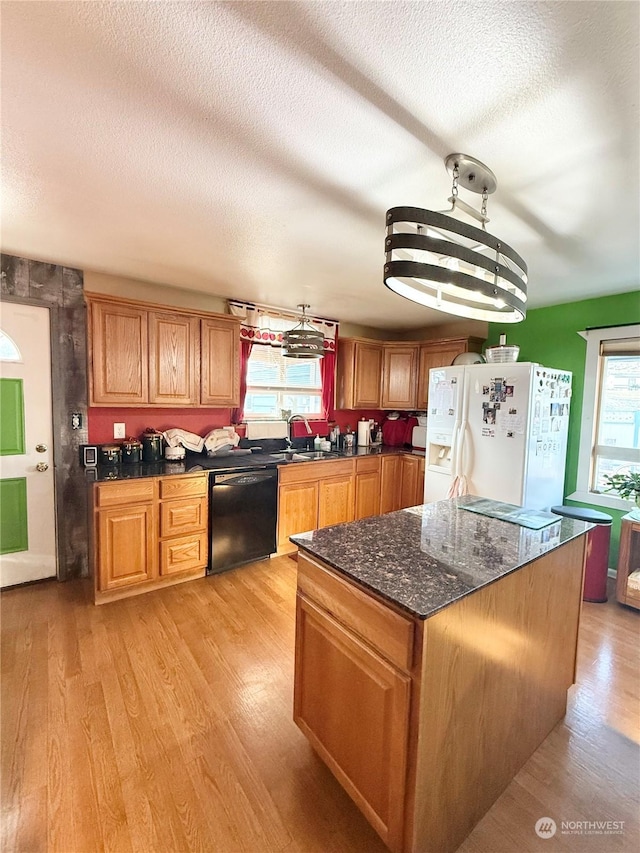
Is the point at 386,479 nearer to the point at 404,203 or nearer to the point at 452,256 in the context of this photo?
the point at 404,203

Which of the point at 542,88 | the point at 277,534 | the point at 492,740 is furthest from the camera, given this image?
the point at 277,534

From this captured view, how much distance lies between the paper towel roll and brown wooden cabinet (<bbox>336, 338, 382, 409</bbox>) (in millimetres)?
208

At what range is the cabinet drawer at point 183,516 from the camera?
2.88 meters

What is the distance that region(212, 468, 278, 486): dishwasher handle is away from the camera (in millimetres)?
3086

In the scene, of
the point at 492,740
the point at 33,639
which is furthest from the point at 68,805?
the point at 492,740

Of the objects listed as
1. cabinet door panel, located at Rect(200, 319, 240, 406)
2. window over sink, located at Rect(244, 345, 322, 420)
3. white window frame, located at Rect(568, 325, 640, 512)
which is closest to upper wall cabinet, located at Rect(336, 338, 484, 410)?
window over sink, located at Rect(244, 345, 322, 420)

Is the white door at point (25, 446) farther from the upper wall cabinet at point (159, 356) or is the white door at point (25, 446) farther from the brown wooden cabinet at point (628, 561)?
the brown wooden cabinet at point (628, 561)

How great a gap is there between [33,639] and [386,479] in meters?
3.29

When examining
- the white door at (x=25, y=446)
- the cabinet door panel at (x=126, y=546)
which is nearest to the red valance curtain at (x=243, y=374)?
the cabinet door panel at (x=126, y=546)

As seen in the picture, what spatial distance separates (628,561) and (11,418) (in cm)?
464

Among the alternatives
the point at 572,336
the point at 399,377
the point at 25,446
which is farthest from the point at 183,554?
the point at 572,336

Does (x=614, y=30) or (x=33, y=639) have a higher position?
(x=614, y=30)

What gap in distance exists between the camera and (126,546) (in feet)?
8.95

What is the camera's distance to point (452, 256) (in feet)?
3.69
